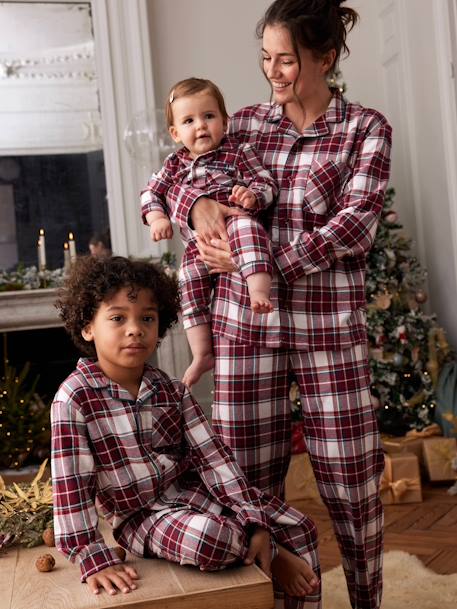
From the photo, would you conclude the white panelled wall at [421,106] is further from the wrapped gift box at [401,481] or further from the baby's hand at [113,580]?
the baby's hand at [113,580]

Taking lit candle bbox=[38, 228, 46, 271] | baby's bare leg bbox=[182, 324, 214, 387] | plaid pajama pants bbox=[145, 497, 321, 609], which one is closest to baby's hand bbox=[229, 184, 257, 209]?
baby's bare leg bbox=[182, 324, 214, 387]

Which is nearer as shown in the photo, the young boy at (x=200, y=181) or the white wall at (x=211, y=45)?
the young boy at (x=200, y=181)

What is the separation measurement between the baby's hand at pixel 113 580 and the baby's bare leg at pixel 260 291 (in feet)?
1.95

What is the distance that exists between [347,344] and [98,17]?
3.44 metres

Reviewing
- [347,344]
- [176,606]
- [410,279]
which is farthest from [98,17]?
[176,606]

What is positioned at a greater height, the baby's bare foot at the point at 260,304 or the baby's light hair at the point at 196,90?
the baby's light hair at the point at 196,90

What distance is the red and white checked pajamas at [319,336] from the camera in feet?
6.21

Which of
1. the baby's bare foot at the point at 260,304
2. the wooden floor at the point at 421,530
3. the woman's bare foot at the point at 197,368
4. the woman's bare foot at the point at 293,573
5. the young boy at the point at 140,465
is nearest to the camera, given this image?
the young boy at the point at 140,465

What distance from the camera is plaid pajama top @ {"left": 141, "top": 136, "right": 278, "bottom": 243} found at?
193cm

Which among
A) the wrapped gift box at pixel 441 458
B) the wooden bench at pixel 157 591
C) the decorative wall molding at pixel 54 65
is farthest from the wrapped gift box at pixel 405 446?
the decorative wall molding at pixel 54 65

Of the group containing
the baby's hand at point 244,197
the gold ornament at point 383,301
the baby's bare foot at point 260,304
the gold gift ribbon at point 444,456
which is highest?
the baby's hand at point 244,197

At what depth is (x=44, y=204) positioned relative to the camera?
186 inches

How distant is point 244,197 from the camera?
1.86 m

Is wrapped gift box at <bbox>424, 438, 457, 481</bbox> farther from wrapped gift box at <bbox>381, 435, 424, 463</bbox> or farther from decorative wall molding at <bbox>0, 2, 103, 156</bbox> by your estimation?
decorative wall molding at <bbox>0, 2, 103, 156</bbox>
